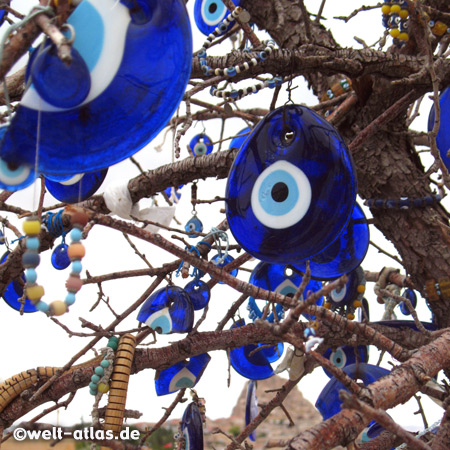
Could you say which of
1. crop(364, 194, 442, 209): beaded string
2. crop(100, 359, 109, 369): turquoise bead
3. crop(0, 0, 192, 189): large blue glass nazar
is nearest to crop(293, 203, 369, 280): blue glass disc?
crop(364, 194, 442, 209): beaded string

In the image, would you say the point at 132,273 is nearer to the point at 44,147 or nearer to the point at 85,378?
the point at 85,378

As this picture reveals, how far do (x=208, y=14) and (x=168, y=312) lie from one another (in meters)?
1.24

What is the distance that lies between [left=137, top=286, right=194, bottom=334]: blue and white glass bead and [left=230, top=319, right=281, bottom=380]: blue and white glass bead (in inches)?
15.4

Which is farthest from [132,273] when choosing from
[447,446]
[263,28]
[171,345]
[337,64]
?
[263,28]

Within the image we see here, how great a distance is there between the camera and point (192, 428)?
179 centimetres

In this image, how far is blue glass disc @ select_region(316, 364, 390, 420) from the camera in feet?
5.40

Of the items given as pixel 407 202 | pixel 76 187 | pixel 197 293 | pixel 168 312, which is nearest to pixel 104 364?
pixel 168 312

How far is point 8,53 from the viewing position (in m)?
0.77

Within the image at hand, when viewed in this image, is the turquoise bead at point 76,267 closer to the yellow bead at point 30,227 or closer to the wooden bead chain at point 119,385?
the yellow bead at point 30,227

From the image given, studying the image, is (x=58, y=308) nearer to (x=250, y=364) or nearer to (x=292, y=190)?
(x=292, y=190)

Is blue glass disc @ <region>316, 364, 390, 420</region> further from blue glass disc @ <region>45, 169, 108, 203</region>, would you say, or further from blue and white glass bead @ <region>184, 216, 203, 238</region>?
blue glass disc @ <region>45, 169, 108, 203</region>

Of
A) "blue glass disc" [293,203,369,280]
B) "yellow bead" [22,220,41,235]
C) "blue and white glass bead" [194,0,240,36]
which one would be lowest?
"yellow bead" [22,220,41,235]

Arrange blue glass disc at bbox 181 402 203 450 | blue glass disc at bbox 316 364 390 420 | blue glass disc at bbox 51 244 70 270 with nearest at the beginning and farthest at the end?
blue glass disc at bbox 51 244 70 270 < blue glass disc at bbox 316 364 390 420 < blue glass disc at bbox 181 402 203 450

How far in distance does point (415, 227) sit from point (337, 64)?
0.56 meters
